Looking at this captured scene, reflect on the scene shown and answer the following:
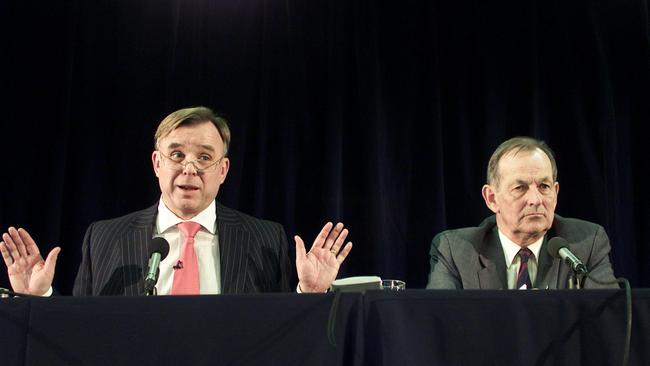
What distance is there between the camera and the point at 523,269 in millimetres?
2730

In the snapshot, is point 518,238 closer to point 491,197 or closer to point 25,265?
point 491,197

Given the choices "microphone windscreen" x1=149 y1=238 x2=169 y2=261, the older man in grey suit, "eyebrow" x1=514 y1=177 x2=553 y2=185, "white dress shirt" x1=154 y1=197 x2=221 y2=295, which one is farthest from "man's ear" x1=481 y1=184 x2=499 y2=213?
"microphone windscreen" x1=149 y1=238 x2=169 y2=261

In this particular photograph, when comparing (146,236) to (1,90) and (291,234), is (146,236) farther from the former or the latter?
(1,90)

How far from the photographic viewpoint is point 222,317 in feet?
5.20

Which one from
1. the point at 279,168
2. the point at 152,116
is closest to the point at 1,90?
the point at 152,116

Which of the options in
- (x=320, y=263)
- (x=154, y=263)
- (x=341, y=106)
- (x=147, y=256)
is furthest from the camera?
(x=341, y=106)

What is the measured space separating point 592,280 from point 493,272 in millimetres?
Answer: 343

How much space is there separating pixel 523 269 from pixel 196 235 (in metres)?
1.24

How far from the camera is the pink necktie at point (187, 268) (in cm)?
261

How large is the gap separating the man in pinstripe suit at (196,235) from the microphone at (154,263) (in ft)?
2.01

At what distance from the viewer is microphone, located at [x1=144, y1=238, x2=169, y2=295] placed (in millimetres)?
1823

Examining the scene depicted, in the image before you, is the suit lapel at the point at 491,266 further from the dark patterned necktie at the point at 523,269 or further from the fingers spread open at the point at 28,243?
the fingers spread open at the point at 28,243

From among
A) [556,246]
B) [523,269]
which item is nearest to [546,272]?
[523,269]

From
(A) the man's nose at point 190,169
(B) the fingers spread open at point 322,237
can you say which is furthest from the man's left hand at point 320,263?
(A) the man's nose at point 190,169
